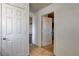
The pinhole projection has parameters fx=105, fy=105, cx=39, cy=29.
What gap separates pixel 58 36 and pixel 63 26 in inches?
5.8

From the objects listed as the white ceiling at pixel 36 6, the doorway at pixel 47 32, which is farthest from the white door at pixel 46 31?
the white ceiling at pixel 36 6

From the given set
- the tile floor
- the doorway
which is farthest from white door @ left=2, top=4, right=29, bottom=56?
the doorway

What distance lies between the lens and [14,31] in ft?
4.32

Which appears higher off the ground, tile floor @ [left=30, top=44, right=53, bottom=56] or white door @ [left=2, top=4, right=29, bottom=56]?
white door @ [left=2, top=4, right=29, bottom=56]

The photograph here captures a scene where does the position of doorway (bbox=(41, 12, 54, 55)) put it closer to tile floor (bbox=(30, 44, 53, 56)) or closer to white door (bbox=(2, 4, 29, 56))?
tile floor (bbox=(30, 44, 53, 56))

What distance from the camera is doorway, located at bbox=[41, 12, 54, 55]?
4.42 feet

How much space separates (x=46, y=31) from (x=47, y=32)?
2cm

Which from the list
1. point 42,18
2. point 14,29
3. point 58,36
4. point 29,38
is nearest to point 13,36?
point 14,29

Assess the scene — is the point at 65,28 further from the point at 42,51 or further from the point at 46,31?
the point at 42,51

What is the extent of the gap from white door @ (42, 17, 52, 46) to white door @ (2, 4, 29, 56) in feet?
0.79

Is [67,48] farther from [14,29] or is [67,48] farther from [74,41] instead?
[14,29]

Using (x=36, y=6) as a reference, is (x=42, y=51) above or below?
below

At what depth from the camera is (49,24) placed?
4.51 ft

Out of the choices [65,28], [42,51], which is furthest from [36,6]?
[42,51]
